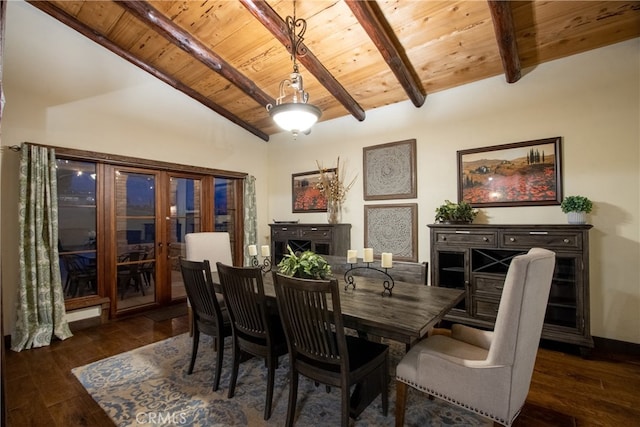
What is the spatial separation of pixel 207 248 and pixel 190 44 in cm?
228

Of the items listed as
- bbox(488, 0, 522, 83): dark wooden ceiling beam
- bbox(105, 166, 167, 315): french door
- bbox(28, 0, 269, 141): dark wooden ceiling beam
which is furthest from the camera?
bbox(105, 166, 167, 315): french door

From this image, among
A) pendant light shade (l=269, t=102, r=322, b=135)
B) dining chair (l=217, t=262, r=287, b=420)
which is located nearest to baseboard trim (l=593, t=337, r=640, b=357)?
dining chair (l=217, t=262, r=287, b=420)

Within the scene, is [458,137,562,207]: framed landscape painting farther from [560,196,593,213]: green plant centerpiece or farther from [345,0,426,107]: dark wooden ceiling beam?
[345,0,426,107]: dark wooden ceiling beam

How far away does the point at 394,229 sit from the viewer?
4188mm

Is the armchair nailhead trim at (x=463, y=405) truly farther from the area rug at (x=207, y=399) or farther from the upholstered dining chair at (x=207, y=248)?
the upholstered dining chair at (x=207, y=248)

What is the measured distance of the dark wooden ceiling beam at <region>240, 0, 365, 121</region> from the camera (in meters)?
2.79

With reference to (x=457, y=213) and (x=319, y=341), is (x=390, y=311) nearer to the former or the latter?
(x=319, y=341)

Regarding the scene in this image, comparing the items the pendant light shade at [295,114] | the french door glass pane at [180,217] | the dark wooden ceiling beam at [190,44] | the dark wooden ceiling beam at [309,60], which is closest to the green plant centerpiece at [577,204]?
the pendant light shade at [295,114]

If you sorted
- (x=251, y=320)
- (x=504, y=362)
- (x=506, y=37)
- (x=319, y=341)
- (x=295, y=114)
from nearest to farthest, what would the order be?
1. (x=504, y=362)
2. (x=319, y=341)
3. (x=251, y=320)
4. (x=295, y=114)
5. (x=506, y=37)

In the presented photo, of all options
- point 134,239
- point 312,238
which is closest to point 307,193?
point 312,238

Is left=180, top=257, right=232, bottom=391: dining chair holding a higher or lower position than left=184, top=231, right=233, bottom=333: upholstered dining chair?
lower

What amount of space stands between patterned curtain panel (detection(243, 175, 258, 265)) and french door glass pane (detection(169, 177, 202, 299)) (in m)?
0.76

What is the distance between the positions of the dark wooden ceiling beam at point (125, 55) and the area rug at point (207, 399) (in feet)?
11.6

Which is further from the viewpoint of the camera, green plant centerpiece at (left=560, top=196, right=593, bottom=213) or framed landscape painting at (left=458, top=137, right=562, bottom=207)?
framed landscape painting at (left=458, top=137, right=562, bottom=207)
